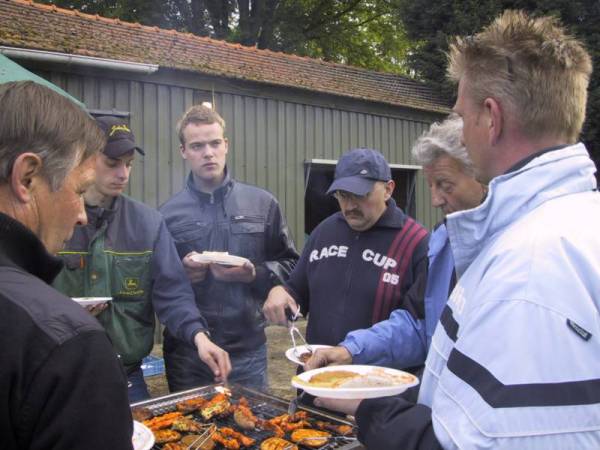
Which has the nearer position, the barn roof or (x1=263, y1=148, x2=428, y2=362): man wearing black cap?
(x1=263, y1=148, x2=428, y2=362): man wearing black cap

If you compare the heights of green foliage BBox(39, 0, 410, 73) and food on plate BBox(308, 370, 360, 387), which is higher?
green foliage BBox(39, 0, 410, 73)

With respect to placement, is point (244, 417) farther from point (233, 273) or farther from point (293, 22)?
point (293, 22)

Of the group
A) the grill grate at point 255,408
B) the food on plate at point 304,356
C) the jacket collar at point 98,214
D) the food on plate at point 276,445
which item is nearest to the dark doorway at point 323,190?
the jacket collar at point 98,214

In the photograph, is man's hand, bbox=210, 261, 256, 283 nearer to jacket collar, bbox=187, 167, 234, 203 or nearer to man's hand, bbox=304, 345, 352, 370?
jacket collar, bbox=187, 167, 234, 203

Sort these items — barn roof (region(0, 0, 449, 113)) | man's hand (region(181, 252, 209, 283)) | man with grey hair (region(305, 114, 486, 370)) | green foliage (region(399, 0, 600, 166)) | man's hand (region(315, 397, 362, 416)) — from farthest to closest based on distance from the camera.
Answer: green foliage (region(399, 0, 600, 166)) < barn roof (region(0, 0, 449, 113)) < man's hand (region(181, 252, 209, 283)) < man with grey hair (region(305, 114, 486, 370)) < man's hand (region(315, 397, 362, 416))

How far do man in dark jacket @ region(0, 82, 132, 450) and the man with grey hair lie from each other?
4.93 ft

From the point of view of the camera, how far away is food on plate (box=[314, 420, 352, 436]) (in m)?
2.35

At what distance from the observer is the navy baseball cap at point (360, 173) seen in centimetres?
313

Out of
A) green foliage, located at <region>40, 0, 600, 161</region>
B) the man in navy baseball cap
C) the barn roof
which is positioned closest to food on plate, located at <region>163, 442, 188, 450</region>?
the man in navy baseball cap

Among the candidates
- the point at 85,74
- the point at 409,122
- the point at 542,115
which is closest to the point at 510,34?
the point at 542,115

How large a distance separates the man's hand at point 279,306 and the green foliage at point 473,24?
12.8 metres

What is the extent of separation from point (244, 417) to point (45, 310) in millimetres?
1627

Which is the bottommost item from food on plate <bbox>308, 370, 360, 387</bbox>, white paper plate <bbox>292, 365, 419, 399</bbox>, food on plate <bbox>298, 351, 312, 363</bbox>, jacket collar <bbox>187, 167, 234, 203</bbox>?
food on plate <bbox>298, 351, 312, 363</bbox>

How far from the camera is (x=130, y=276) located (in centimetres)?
307
